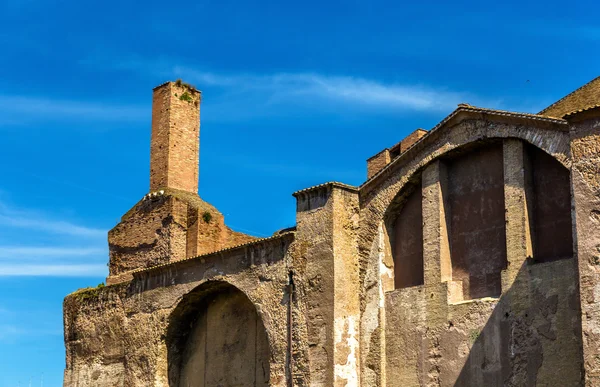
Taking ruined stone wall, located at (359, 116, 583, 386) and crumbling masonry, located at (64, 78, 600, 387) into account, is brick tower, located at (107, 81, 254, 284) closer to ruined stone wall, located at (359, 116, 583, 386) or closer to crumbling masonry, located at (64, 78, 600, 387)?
crumbling masonry, located at (64, 78, 600, 387)

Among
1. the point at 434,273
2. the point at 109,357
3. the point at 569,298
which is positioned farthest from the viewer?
the point at 109,357

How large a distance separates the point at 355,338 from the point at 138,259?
6710mm

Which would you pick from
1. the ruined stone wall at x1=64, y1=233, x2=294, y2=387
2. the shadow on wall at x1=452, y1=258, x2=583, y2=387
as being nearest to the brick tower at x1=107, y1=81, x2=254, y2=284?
the ruined stone wall at x1=64, y1=233, x2=294, y2=387

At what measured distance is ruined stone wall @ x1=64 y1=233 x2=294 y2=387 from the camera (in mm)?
15641

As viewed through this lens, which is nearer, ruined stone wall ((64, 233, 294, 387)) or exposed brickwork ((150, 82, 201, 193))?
ruined stone wall ((64, 233, 294, 387))

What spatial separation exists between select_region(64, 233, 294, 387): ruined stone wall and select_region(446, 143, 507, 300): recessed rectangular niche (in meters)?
2.85

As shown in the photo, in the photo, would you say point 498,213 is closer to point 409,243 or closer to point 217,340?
point 409,243

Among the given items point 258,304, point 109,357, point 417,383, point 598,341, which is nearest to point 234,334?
point 258,304

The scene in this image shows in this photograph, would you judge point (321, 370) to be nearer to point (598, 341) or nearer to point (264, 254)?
point (264, 254)

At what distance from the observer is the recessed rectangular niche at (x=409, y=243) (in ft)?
47.7

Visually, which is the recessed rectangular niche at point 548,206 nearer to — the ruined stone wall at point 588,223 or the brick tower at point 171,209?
the ruined stone wall at point 588,223

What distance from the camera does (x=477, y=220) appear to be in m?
13.9

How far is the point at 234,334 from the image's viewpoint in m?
17.2

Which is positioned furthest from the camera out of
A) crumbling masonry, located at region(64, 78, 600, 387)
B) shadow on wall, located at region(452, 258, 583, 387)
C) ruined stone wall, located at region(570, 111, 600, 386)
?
crumbling masonry, located at region(64, 78, 600, 387)
